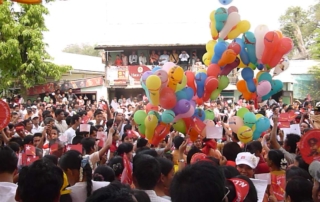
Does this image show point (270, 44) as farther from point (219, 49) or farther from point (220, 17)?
point (220, 17)

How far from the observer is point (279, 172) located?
4004mm

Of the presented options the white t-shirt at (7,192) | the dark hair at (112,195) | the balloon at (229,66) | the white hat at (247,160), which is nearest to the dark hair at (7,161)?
the white t-shirt at (7,192)

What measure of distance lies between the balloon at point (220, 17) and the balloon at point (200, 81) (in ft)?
2.57

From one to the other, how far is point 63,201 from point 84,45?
64565 mm

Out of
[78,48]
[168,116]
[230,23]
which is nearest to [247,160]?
[168,116]

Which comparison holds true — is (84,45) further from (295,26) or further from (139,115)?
(139,115)

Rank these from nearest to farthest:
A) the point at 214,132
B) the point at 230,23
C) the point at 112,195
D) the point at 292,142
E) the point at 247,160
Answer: the point at 112,195 < the point at 247,160 < the point at 292,142 < the point at 214,132 < the point at 230,23

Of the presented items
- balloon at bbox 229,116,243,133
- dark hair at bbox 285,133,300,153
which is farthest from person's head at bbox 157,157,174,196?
balloon at bbox 229,116,243,133

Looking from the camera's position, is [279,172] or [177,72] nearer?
[279,172]

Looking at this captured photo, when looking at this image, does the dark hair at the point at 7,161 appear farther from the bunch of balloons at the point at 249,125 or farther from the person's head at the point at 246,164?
the bunch of balloons at the point at 249,125

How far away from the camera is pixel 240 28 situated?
616 centimetres

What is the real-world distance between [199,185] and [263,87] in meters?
4.45

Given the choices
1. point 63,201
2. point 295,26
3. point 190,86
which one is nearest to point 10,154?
point 63,201

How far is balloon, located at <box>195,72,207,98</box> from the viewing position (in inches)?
239
